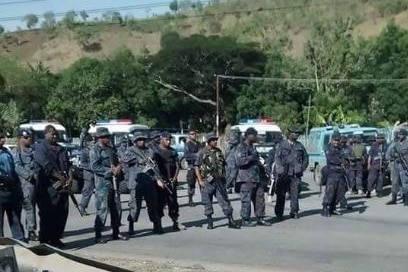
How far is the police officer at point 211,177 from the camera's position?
1454cm

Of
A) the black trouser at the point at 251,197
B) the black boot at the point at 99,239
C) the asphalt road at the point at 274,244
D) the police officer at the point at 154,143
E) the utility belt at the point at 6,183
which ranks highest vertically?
the police officer at the point at 154,143

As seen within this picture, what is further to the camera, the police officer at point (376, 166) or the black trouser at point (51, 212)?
the police officer at point (376, 166)

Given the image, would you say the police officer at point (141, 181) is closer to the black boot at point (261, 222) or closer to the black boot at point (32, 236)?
the black boot at point (32, 236)

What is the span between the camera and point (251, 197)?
15.1 m

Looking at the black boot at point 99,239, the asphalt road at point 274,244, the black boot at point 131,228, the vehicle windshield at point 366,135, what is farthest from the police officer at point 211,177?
the vehicle windshield at point 366,135

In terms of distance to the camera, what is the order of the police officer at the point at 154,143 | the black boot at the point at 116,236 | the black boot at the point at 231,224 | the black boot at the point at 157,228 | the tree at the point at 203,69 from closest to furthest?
the black boot at the point at 116,236, the black boot at the point at 157,228, the police officer at the point at 154,143, the black boot at the point at 231,224, the tree at the point at 203,69

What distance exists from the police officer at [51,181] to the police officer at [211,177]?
2.99m

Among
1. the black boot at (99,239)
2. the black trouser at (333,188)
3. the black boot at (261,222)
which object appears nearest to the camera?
the black boot at (99,239)

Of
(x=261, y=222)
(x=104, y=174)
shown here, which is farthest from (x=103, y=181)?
(x=261, y=222)

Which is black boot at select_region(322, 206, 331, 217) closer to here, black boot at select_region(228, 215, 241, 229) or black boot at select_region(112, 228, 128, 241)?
black boot at select_region(228, 215, 241, 229)

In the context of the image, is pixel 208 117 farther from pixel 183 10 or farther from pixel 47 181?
pixel 183 10

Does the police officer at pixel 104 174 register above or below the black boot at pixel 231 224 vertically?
above

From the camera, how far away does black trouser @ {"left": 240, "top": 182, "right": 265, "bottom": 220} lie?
15008 millimetres

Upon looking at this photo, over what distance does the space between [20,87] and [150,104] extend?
10.0m
